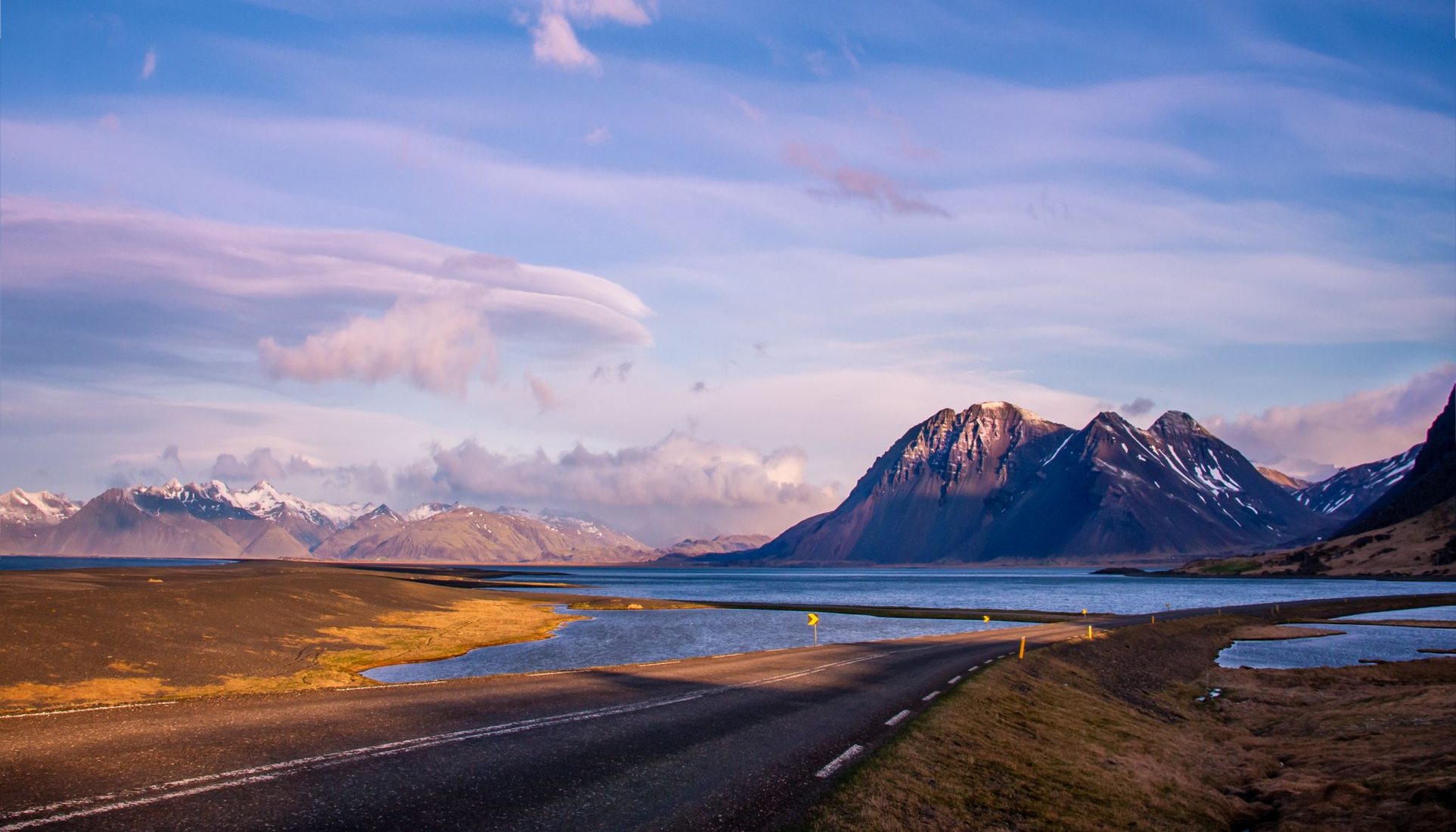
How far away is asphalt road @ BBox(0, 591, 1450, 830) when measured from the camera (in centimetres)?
1274

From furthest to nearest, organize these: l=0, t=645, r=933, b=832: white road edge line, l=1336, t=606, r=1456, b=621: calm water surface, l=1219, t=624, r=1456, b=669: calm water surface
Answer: l=1336, t=606, r=1456, b=621: calm water surface < l=1219, t=624, r=1456, b=669: calm water surface < l=0, t=645, r=933, b=832: white road edge line

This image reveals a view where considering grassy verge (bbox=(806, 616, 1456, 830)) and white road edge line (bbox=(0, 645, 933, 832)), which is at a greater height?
white road edge line (bbox=(0, 645, 933, 832))

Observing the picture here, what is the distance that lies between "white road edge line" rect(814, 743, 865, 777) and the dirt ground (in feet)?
67.1

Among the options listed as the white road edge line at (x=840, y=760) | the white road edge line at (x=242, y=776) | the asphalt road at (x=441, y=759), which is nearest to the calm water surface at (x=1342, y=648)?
the asphalt road at (x=441, y=759)

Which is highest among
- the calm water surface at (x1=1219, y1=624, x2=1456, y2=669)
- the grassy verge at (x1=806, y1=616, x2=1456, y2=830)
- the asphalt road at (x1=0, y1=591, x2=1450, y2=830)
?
the asphalt road at (x1=0, y1=591, x2=1450, y2=830)

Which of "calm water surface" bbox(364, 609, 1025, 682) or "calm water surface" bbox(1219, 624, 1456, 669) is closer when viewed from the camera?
"calm water surface" bbox(364, 609, 1025, 682)

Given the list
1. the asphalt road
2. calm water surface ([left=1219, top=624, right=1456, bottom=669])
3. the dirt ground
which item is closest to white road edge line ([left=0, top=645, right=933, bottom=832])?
the asphalt road

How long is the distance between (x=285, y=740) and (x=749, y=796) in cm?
878

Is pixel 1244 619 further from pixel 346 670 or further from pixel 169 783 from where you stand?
pixel 169 783

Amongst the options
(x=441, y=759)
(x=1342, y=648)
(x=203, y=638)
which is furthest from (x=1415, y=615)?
(x=441, y=759)

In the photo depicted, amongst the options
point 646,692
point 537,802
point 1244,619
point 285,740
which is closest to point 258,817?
point 537,802

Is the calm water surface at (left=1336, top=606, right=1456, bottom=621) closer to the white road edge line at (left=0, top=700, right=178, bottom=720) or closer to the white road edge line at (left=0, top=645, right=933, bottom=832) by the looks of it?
the white road edge line at (left=0, top=645, right=933, bottom=832)

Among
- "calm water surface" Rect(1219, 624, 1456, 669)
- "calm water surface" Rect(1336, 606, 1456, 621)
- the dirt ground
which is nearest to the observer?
the dirt ground

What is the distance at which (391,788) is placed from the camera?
555 inches
